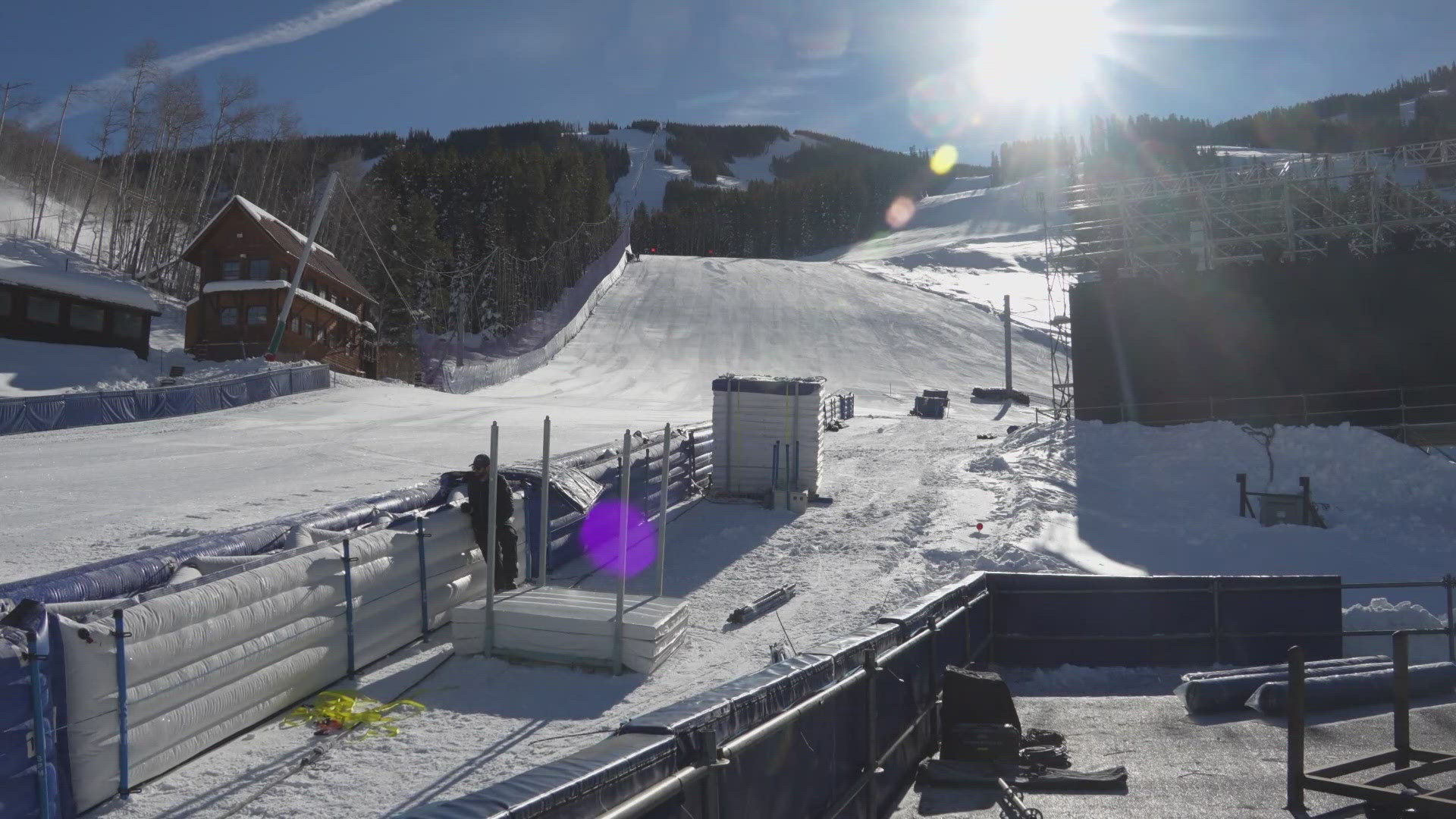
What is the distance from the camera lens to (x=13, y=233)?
2283 inches

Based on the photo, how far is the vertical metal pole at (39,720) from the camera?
17.8 feet

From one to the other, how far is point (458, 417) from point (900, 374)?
95.0 feet

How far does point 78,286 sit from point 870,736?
44575mm

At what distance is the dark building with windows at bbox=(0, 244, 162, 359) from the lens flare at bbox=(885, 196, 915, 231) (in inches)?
4736

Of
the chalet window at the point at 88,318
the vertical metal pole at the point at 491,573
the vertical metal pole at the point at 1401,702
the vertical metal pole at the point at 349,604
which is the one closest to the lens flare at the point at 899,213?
the chalet window at the point at 88,318

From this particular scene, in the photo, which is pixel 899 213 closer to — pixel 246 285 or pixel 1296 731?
pixel 246 285

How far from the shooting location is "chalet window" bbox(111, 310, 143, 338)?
42.7 m

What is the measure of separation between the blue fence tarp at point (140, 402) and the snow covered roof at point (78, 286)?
13.4 m

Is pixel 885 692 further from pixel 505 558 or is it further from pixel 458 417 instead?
pixel 458 417

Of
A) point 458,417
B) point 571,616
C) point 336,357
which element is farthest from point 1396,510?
point 336,357

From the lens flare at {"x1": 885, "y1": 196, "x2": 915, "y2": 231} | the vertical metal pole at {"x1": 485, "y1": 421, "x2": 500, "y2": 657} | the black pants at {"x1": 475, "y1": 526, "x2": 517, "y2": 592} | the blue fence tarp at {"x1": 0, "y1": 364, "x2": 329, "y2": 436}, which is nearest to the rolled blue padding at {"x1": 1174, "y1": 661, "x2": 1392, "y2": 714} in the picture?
the vertical metal pole at {"x1": 485, "y1": 421, "x2": 500, "y2": 657}

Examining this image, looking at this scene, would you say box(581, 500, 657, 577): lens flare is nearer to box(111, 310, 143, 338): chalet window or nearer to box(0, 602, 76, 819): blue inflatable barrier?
box(0, 602, 76, 819): blue inflatable barrier

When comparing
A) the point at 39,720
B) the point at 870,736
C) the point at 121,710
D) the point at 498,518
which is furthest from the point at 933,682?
the point at 39,720

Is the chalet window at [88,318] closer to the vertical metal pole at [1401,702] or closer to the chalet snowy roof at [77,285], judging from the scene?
the chalet snowy roof at [77,285]
